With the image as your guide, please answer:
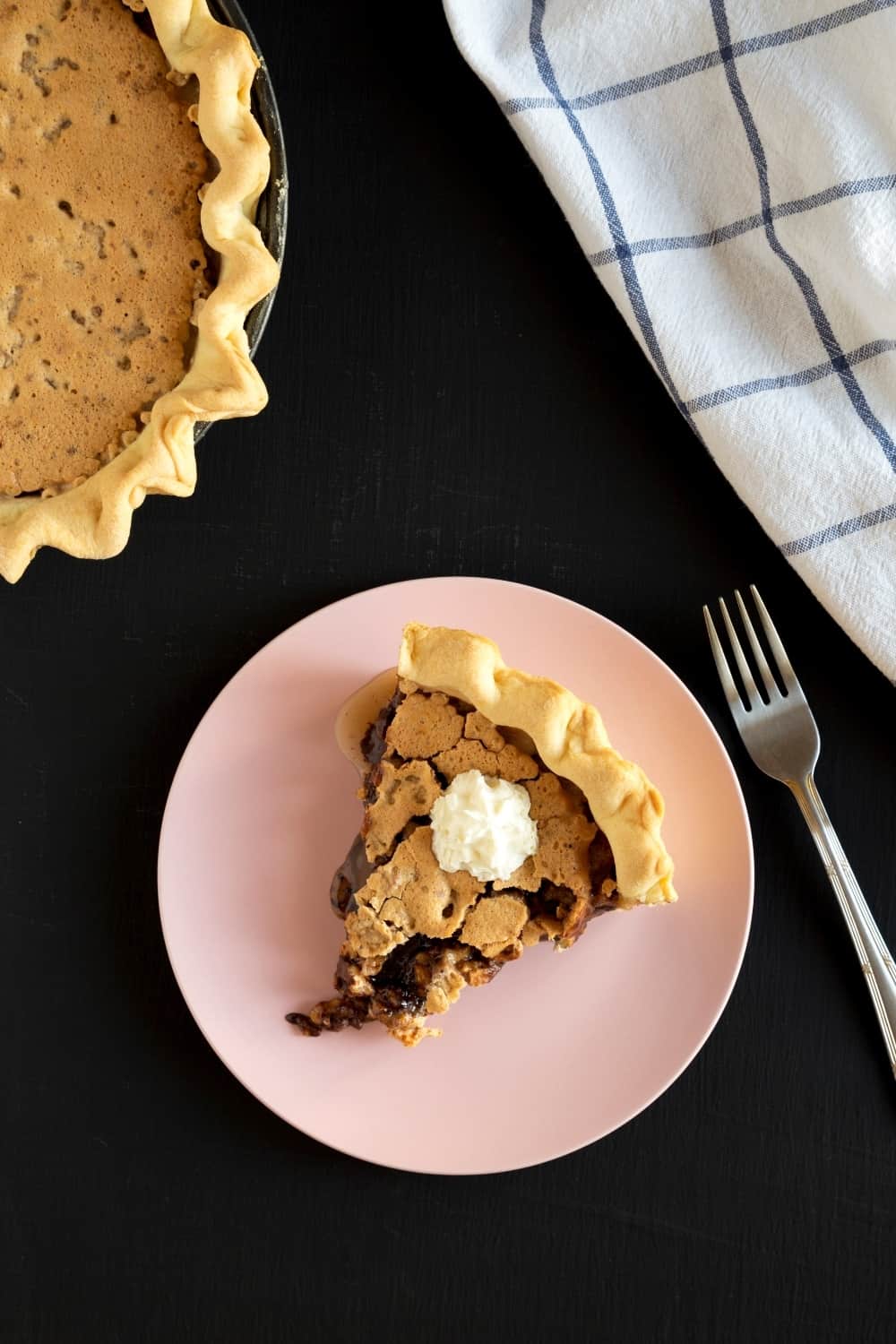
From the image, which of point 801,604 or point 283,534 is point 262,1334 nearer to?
point 283,534

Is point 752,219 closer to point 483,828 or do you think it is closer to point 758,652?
point 758,652

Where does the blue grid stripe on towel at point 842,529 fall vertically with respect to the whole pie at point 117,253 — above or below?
below

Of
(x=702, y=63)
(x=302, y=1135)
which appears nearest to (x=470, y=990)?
(x=302, y=1135)

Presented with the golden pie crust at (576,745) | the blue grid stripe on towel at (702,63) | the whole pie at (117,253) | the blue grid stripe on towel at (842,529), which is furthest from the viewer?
the blue grid stripe on towel at (842,529)

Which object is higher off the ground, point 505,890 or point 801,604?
point 801,604

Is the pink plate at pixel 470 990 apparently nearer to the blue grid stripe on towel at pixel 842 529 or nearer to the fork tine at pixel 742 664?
the fork tine at pixel 742 664

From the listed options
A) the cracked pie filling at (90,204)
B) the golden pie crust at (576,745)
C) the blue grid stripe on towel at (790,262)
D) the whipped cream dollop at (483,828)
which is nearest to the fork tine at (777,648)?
the blue grid stripe on towel at (790,262)

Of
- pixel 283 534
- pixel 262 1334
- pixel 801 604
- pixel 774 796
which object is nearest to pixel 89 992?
pixel 262 1334
